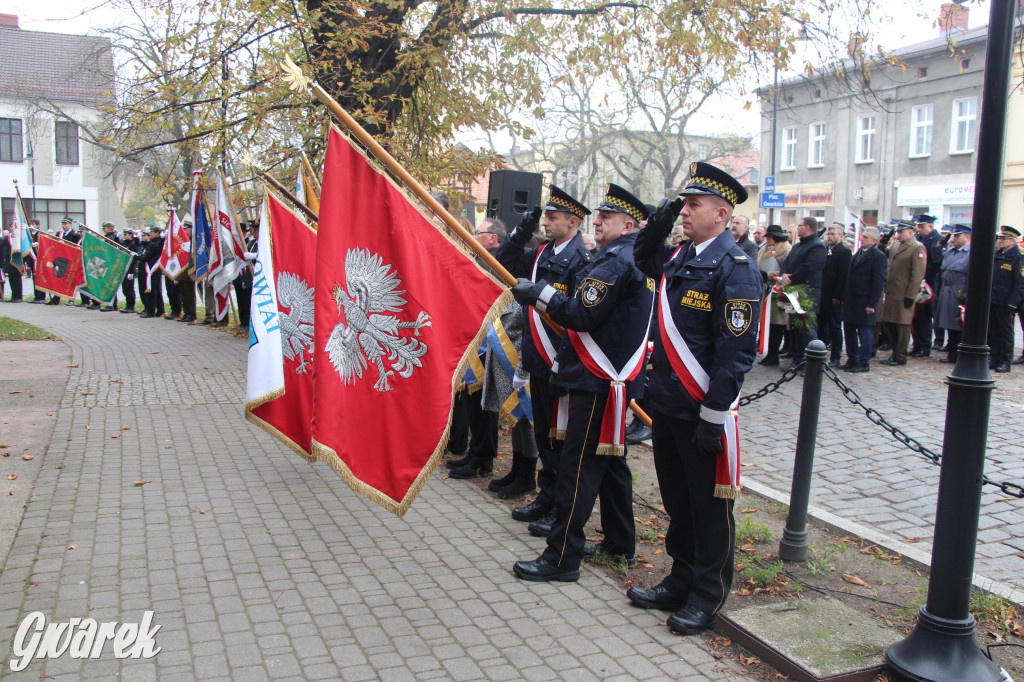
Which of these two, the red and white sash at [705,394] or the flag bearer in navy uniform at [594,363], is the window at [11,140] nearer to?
the flag bearer in navy uniform at [594,363]

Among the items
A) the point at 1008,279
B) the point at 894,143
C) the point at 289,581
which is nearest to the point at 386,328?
the point at 289,581

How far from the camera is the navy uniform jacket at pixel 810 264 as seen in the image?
11.4 m

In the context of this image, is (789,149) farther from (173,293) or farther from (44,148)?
(44,148)

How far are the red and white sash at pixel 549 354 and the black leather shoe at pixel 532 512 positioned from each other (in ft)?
2.50

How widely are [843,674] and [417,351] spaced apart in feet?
8.16

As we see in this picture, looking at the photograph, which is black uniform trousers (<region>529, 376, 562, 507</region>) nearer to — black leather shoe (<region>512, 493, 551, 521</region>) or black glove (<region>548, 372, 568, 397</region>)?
black leather shoe (<region>512, 493, 551, 521</region>)

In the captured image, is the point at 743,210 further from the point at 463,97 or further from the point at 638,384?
the point at 638,384

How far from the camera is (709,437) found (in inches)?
150

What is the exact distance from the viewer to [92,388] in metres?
9.59

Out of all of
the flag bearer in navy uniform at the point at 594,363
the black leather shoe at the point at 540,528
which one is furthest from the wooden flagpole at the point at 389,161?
the black leather shoe at the point at 540,528

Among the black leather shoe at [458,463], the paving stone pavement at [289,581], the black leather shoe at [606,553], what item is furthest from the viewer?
the black leather shoe at [458,463]

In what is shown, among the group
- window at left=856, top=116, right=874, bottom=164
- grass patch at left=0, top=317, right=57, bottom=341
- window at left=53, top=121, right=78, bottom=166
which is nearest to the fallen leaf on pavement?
grass patch at left=0, top=317, right=57, bottom=341

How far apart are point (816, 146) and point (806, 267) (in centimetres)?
2928

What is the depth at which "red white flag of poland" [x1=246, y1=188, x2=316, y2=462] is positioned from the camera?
5.87 meters
